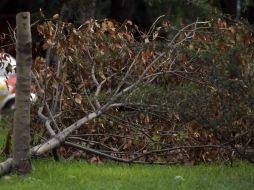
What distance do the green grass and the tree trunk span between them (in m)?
0.34

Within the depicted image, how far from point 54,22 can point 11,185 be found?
4229 mm

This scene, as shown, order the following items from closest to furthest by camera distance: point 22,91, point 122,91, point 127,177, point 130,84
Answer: point 22,91, point 127,177, point 122,91, point 130,84

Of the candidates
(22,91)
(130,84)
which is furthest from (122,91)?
(22,91)

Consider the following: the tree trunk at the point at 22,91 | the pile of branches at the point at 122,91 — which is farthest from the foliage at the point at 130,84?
the tree trunk at the point at 22,91

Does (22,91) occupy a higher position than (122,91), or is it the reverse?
(22,91)

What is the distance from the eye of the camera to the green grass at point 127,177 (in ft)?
25.6

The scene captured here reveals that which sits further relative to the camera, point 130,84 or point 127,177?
point 130,84

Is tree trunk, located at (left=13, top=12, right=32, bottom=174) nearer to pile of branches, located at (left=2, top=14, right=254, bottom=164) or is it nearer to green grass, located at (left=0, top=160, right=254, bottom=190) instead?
green grass, located at (left=0, top=160, right=254, bottom=190)

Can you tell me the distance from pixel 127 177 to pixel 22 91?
5.17 ft

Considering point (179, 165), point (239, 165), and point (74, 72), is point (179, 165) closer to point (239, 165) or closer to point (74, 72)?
point (239, 165)

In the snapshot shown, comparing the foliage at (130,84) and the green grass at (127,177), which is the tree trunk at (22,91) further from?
the foliage at (130,84)

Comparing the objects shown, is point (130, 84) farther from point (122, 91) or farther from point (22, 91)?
point (22, 91)

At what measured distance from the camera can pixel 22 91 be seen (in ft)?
27.0

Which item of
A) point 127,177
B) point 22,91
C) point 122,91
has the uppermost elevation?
point 22,91
